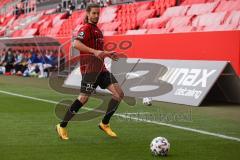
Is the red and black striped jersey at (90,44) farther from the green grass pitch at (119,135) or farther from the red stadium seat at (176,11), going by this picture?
the red stadium seat at (176,11)

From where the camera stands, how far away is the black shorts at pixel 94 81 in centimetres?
797

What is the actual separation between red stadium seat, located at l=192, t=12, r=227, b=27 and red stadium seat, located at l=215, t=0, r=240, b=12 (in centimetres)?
48

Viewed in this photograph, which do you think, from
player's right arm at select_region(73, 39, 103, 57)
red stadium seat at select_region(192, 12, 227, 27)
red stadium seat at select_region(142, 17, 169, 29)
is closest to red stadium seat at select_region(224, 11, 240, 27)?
red stadium seat at select_region(192, 12, 227, 27)

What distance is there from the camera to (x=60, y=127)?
8.12 meters

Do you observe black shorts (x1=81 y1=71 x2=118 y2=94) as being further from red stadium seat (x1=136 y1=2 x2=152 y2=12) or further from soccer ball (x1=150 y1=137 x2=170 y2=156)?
red stadium seat (x1=136 y1=2 x2=152 y2=12)

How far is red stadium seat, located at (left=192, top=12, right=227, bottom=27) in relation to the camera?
59.4 ft

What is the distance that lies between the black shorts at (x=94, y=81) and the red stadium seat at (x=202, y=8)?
1220 centimetres

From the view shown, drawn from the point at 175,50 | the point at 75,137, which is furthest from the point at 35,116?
the point at 175,50

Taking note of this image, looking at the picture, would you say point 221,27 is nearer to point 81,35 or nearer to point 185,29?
point 185,29

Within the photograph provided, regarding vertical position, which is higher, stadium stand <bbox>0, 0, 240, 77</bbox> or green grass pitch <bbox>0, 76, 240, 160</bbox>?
green grass pitch <bbox>0, 76, 240, 160</bbox>

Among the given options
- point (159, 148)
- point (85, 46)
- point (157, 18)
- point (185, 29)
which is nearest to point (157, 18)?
point (157, 18)

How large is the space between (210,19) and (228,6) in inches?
33.3

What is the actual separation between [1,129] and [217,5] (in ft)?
40.7

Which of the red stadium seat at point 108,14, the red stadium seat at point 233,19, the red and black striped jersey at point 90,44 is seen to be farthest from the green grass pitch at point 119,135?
the red stadium seat at point 108,14
